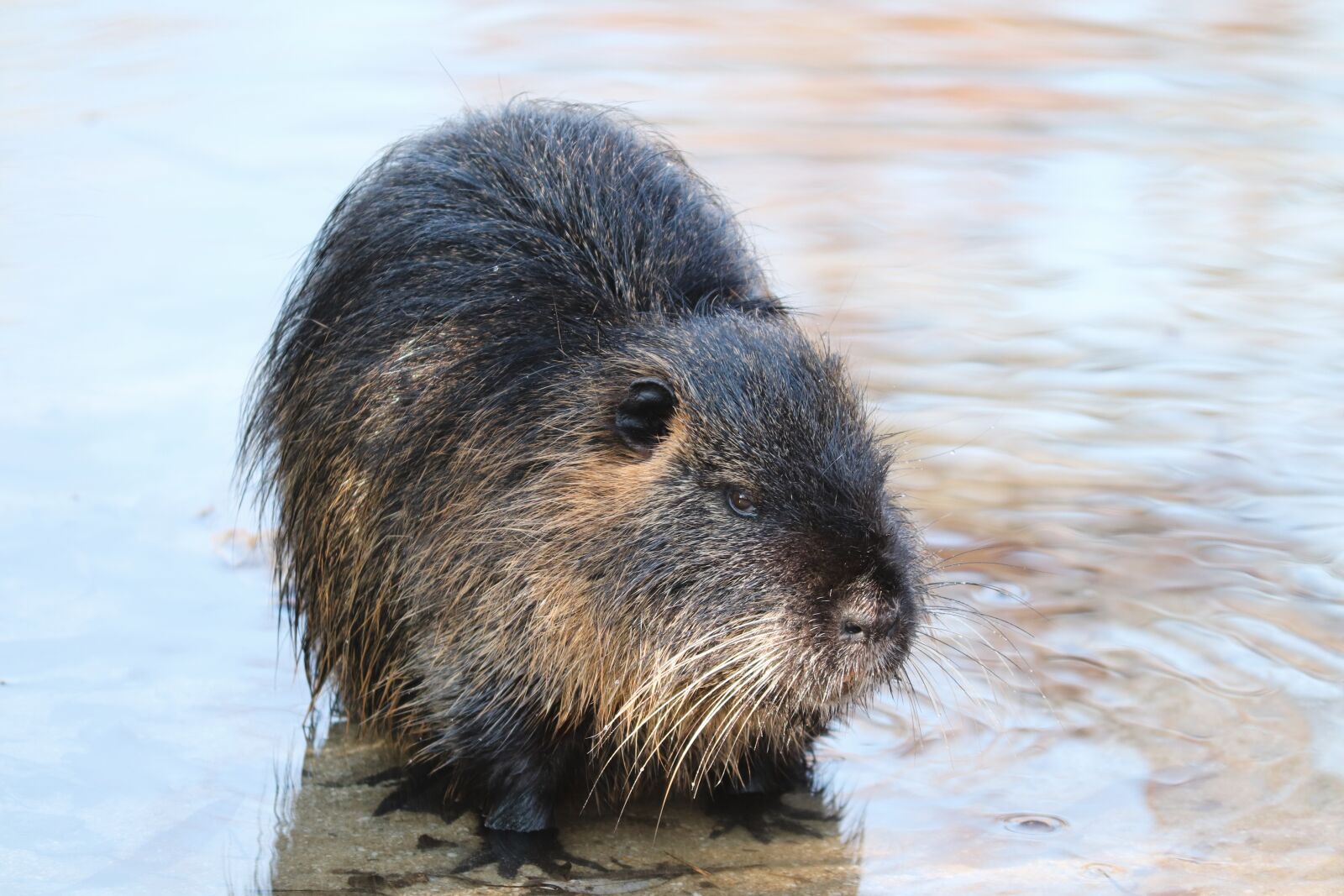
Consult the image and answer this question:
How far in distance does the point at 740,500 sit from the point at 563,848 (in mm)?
824

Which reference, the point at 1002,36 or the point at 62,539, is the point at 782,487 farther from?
the point at 1002,36

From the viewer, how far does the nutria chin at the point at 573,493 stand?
3555 millimetres

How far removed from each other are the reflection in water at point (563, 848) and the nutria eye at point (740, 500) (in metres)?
0.72

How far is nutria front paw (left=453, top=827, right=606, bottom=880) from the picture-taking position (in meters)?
3.68

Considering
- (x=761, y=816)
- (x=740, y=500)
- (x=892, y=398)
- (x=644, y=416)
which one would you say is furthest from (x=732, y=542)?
(x=892, y=398)

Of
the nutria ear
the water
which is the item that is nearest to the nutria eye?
the nutria ear

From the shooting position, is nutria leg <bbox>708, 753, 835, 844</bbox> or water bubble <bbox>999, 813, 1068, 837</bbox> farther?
nutria leg <bbox>708, 753, 835, 844</bbox>

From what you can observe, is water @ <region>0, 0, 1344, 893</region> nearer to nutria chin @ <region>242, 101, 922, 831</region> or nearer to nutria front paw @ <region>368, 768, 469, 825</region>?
nutria front paw @ <region>368, 768, 469, 825</region>

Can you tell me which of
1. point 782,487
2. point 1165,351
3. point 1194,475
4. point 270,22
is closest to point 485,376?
point 782,487

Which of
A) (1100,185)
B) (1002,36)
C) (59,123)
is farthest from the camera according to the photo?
(1002,36)

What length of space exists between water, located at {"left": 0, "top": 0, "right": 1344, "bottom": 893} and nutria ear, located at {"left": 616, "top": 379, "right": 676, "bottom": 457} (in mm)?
743

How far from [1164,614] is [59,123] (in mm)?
6415

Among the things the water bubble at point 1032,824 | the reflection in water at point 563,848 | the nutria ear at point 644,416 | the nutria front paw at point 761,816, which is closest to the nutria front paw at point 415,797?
the reflection in water at point 563,848

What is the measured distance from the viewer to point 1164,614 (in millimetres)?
4613
